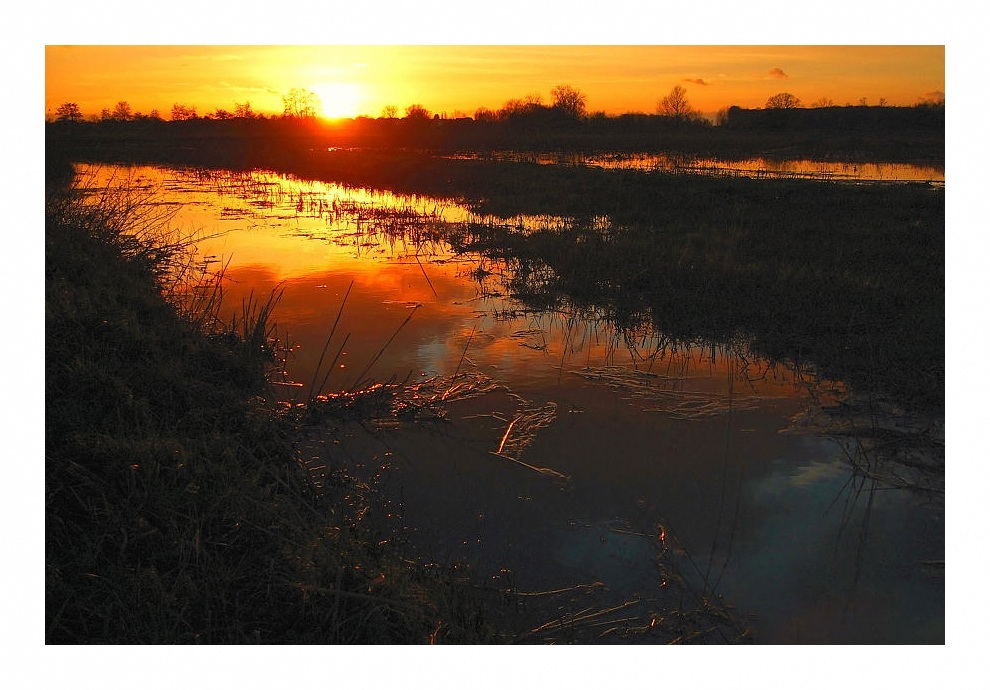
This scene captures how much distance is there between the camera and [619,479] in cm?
444

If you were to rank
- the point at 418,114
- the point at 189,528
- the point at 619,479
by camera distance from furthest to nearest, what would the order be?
the point at 418,114
the point at 619,479
the point at 189,528

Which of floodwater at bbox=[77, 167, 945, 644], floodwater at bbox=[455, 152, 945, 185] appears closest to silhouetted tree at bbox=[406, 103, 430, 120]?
floodwater at bbox=[455, 152, 945, 185]

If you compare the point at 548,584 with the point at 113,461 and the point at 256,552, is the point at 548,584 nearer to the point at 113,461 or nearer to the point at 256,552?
the point at 256,552

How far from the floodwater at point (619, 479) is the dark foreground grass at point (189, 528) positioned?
39 centimetres

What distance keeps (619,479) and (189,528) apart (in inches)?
98.8

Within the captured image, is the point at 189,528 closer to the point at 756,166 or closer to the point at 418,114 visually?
the point at 756,166

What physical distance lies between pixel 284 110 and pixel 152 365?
1701 inches

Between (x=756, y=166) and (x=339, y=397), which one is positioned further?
(x=756, y=166)

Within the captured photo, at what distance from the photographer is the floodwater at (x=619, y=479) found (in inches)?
133

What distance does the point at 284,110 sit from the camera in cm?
4400

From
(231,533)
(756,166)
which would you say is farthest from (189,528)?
(756,166)

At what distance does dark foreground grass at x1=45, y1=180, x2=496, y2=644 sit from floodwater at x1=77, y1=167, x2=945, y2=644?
1.29 feet

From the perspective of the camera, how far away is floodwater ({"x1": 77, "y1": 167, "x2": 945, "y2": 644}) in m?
3.38

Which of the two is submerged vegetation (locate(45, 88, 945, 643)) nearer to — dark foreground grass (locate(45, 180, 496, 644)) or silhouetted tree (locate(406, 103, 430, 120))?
dark foreground grass (locate(45, 180, 496, 644))
